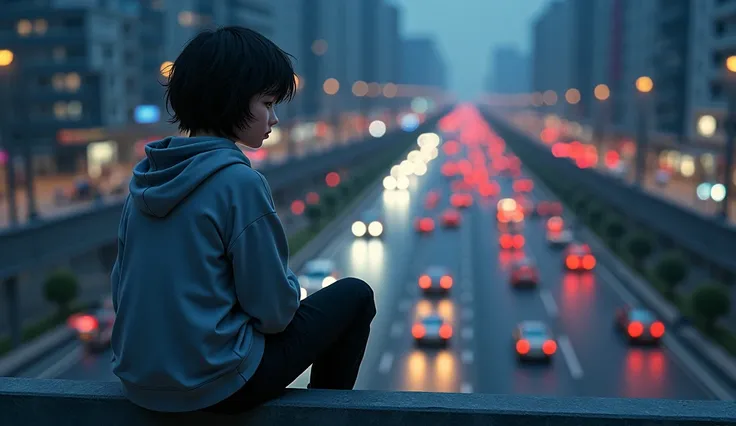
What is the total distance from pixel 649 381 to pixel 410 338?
8.71m

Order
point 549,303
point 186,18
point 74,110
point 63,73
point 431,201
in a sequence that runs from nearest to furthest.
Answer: point 549,303
point 63,73
point 74,110
point 431,201
point 186,18

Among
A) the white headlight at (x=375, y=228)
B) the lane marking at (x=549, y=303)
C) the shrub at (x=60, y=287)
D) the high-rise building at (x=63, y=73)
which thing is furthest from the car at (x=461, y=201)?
the shrub at (x=60, y=287)

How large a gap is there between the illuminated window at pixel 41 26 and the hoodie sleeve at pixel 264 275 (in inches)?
3000

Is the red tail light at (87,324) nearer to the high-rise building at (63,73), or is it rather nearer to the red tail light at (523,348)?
the red tail light at (523,348)

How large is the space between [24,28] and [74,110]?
7.16 metres

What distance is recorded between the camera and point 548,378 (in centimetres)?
2942

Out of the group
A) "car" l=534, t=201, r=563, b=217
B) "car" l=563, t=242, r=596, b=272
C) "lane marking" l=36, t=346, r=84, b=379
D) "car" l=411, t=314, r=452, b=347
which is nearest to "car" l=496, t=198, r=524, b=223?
"car" l=534, t=201, r=563, b=217

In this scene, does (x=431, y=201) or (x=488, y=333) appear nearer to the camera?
(x=488, y=333)

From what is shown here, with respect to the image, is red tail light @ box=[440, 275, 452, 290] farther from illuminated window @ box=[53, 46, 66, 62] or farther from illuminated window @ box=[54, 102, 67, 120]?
illuminated window @ box=[54, 102, 67, 120]

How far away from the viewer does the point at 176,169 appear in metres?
4.12

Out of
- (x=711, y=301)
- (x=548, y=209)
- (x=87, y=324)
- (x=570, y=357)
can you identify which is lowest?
(x=548, y=209)

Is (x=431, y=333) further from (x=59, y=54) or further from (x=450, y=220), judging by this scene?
(x=59, y=54)

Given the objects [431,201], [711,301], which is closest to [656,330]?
[711,301]

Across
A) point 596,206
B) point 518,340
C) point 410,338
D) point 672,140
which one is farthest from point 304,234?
point 672,140
